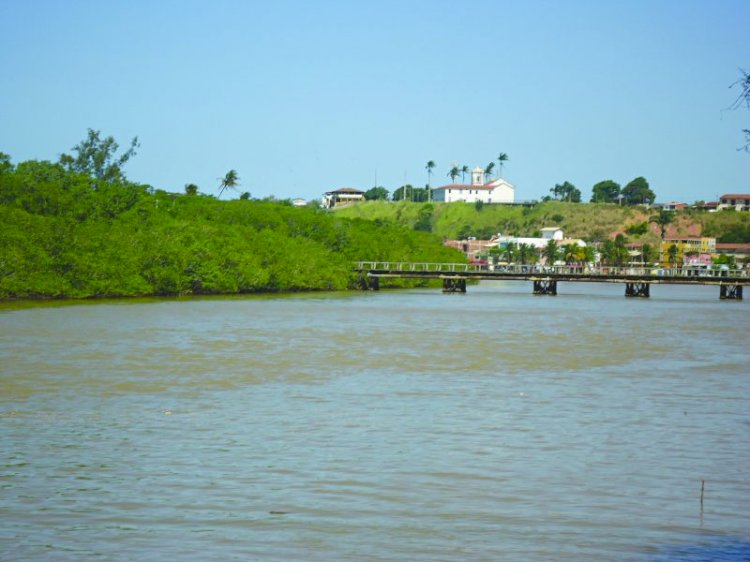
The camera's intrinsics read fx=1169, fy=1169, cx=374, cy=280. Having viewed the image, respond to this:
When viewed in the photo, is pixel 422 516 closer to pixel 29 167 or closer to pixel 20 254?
pixel 20 254

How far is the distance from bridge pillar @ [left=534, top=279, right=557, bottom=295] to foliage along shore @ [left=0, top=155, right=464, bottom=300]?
21.0m

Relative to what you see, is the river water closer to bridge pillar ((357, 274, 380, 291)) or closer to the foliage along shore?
the foliage along shore

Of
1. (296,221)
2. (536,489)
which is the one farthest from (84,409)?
(296,221)

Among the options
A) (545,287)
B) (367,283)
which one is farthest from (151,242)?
(545,287)

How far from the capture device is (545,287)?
13800cm

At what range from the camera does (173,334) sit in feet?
195

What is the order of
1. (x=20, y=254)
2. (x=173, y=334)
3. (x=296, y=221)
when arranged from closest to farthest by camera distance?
(x=173, y=334) → (x=20, y=254) → (x=296, y=221)

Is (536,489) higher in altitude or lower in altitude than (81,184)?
lower

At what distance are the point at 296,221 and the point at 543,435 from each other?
362ft

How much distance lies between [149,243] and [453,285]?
4327 cm

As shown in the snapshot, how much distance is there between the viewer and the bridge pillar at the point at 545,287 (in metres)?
136

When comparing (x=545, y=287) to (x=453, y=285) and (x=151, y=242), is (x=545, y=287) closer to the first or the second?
(x=453, y=285)

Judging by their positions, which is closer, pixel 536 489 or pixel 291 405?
pixel 536 489

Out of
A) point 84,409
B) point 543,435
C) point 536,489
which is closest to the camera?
point 536,489
